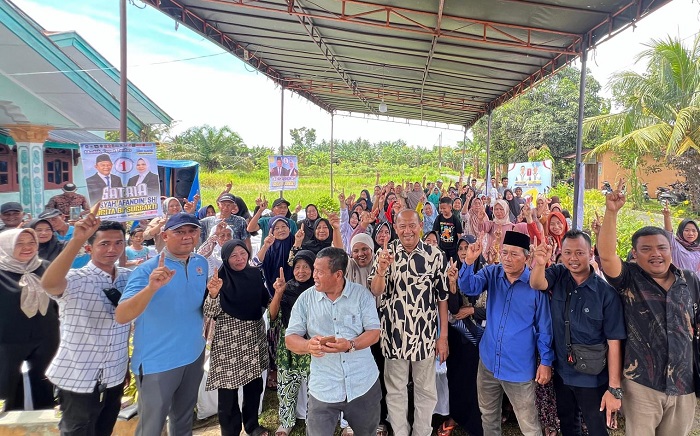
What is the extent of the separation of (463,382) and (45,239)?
3.65m

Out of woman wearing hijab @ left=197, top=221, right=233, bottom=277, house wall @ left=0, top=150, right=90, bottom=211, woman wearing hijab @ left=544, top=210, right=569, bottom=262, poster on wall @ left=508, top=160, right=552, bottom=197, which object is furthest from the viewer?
poster on wall @ left=508, top=160, right=552, bottom=197

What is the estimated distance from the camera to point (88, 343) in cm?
213

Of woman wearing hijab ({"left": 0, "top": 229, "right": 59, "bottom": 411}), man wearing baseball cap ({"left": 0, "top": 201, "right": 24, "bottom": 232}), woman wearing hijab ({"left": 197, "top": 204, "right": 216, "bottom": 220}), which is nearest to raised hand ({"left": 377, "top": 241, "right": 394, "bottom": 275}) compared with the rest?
woman wearing hijab ({"left": 0, "top": 229, "right": 59, "bottom": 411})

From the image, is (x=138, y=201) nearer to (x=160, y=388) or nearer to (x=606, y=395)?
(x=160, y=388)

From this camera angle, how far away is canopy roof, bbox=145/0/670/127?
484cm

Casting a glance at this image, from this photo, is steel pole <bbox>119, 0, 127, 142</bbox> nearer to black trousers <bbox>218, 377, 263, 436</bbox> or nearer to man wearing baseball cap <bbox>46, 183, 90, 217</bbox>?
man wearing baseball cap <bbox>46, 183, 90, 217</bbox>

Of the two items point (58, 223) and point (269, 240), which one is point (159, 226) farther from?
point (58, 223)

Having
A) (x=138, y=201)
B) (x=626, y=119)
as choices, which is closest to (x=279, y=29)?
(x=138, y=201)

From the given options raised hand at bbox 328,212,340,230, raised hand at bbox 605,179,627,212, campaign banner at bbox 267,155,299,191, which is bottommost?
raised hand at bbox 328,212,340,230

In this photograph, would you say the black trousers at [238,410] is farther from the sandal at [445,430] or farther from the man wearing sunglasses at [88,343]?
the sandal at [445,430]

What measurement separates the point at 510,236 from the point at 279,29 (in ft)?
18.0

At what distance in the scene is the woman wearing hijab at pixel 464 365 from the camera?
293cm

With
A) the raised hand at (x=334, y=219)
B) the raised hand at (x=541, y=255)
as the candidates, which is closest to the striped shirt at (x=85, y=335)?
the raised hand at (x=334, y=219)

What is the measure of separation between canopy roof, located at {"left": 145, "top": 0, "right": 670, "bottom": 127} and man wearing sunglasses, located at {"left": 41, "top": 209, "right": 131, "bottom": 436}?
4170 millimetres
